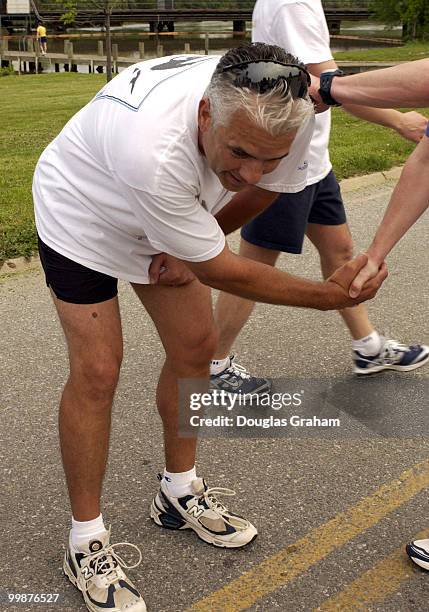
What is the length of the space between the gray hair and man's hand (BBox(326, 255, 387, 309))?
30.9 inches

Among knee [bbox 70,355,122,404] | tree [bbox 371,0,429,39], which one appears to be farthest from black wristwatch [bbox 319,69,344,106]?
tree [bbox 371,0,429,39]

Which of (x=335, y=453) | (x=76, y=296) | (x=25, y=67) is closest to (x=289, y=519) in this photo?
(x=335, y=453)

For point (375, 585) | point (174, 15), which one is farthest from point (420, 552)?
point (174, 15)

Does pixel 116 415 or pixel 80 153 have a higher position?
pixel 80 153

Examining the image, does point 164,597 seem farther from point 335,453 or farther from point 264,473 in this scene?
point 335,453

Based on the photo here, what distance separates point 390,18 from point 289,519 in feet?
146

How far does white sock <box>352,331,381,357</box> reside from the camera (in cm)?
423

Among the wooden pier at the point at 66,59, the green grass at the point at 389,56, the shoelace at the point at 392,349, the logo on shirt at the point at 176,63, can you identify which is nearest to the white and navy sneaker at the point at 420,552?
the shoelace at the point at 392,349

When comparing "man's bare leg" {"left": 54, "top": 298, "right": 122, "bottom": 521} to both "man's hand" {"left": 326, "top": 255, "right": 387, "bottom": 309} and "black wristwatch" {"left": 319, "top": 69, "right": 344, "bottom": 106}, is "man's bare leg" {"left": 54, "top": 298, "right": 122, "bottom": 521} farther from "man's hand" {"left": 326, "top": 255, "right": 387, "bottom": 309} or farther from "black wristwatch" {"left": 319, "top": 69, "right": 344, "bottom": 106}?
"black wristwatch" {"left": 319, "top": 69, "right": 344, "bottom": 106}

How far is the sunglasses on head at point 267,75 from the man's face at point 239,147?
0.08 m

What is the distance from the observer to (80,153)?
2516 millimetres

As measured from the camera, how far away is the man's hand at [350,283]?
285 centimetres

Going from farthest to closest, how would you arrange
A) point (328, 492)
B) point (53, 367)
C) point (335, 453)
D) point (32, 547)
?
point (53, 367)
point (335, 453)
point (328, 492)
point (32, 547)

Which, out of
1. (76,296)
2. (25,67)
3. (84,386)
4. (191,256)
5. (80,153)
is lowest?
(25,67)
